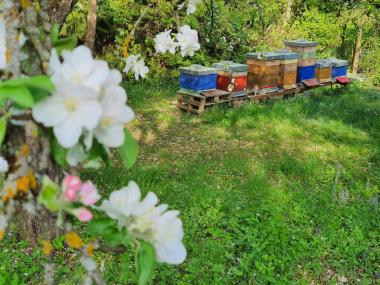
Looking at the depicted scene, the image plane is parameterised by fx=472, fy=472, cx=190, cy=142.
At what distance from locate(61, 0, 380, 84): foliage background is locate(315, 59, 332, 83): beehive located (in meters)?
1.74

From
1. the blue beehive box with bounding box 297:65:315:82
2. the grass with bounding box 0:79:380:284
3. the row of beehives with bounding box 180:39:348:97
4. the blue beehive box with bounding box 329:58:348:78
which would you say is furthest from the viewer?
the blue beehive box with bounding box 329:58:348:78

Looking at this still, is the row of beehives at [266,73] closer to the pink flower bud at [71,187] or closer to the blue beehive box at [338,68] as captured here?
the blue beehive box at [338,68]

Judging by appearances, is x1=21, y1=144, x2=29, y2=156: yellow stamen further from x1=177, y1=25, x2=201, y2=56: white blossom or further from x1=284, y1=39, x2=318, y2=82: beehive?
x1=284, y1=39, x2=318, y2=82: beehive

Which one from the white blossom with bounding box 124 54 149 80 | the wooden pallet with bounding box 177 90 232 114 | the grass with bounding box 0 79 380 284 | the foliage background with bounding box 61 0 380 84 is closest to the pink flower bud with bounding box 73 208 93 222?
the white blossom with bounding box 124 54 149 80

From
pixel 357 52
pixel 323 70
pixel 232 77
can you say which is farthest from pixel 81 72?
pixel 357 52

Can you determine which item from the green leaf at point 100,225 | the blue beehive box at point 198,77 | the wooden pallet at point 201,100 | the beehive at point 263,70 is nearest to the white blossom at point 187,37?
the green leaf at point 100,225

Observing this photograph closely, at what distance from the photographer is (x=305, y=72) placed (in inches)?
369

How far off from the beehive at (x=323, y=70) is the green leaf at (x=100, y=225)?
9328 millimetres

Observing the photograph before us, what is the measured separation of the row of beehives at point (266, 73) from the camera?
7602 millimetres

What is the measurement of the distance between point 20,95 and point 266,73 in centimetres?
796

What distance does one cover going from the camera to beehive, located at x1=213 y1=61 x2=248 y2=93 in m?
7.76

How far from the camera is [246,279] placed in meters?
3.31

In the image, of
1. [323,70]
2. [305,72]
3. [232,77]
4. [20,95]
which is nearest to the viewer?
[20,95]

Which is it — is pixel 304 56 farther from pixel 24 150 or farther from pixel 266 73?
pixel 24 150
